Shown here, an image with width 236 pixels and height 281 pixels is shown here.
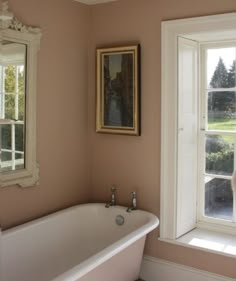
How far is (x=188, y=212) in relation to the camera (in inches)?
121

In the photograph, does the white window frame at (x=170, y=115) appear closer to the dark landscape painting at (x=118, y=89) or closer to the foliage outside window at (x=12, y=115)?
the dark landscape painting at (x=118, y=89)

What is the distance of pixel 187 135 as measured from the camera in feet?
9.92

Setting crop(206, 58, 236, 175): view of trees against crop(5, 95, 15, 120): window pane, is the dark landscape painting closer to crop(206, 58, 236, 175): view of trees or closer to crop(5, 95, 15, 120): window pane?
crop(206, 58, 236, 175): view of trees

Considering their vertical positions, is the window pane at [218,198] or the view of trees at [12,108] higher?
the view of trees at [12,108]

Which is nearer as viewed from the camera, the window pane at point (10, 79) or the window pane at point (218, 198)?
the window pane at point (10, 79)

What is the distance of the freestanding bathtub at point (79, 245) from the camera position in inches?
93.7

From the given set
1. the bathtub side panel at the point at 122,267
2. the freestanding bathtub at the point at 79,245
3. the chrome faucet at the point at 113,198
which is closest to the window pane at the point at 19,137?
the freestanding bathtub at the point at 79,245

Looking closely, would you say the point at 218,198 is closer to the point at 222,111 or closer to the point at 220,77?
the point at 222,111

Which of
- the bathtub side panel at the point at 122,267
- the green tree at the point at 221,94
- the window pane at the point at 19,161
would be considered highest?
the green tree at the point at 221,94

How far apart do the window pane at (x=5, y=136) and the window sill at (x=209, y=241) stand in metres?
1.40

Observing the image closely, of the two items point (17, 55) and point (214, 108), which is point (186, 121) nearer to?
point (214, 108)

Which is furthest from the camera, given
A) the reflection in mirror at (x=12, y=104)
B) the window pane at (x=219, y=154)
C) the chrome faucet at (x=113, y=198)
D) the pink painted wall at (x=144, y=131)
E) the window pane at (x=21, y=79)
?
the chrome faucet at (x=113, y=198)

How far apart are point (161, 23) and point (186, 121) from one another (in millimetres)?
789

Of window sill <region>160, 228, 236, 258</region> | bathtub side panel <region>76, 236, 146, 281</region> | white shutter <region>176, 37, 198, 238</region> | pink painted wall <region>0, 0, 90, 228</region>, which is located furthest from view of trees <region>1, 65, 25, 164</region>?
window sill <region>160, 228, 236, 258</region>
